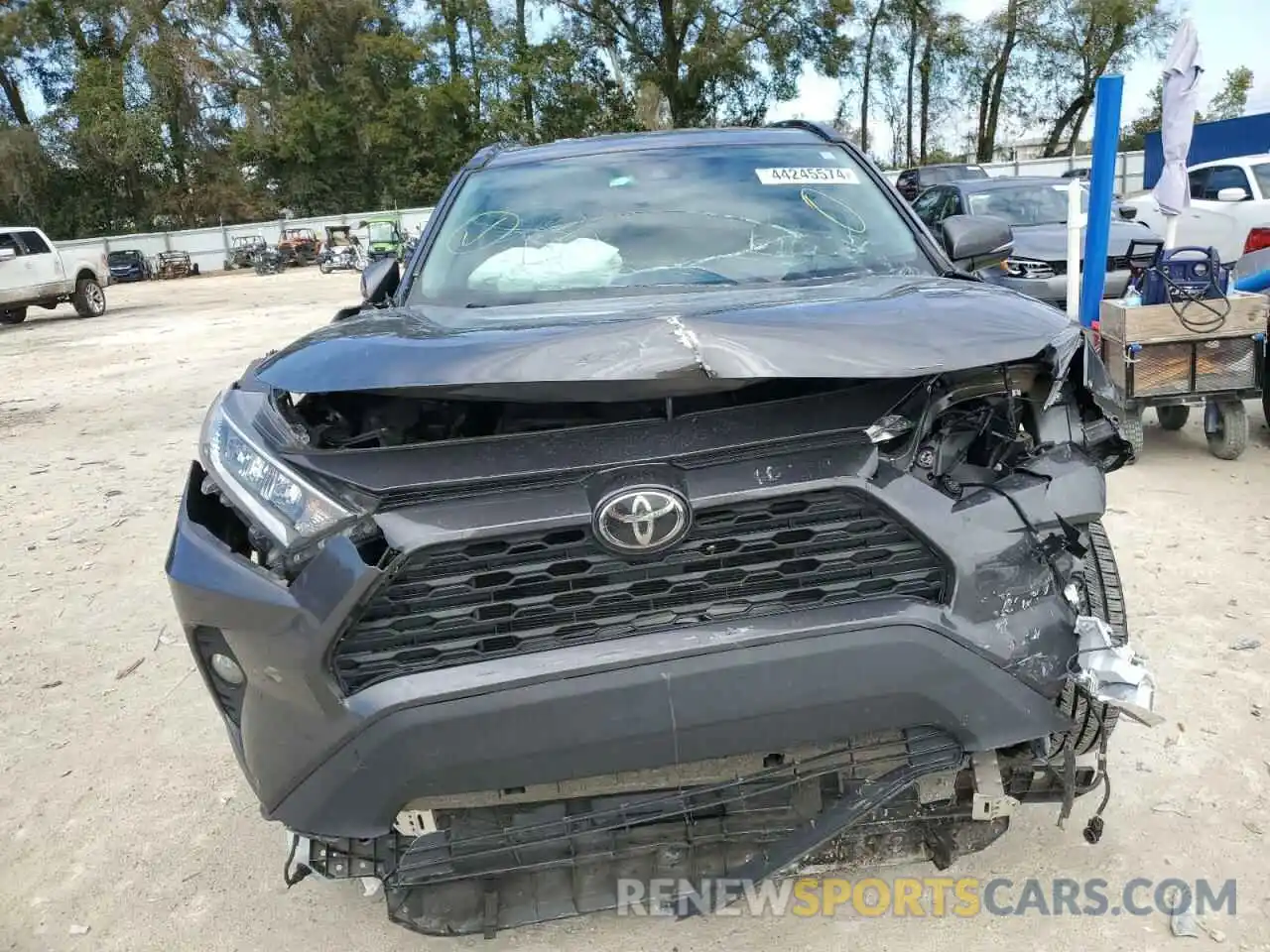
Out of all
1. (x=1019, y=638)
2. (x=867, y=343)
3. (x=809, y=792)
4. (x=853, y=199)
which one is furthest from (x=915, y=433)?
(x=853, y=199)

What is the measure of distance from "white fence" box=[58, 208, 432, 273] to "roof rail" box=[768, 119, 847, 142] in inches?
1375

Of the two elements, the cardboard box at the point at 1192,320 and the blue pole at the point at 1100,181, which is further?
the blue pole at the point at 1100,181

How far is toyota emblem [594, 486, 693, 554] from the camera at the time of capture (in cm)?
176

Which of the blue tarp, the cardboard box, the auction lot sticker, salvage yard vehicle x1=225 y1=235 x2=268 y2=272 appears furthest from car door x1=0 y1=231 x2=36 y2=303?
the blue tarp

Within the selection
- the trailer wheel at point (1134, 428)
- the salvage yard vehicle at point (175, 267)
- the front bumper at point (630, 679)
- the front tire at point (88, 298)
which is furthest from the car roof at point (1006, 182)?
the salvage yard vehicle at point (175, 267)

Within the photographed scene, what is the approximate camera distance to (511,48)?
139 ft

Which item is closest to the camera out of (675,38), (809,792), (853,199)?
(809,792)

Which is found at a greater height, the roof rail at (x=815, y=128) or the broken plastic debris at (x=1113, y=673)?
the roof rail at (x=815, y=128)

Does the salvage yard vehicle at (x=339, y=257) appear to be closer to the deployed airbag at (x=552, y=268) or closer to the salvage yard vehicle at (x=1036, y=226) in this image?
the salvage yard vehicle at (x=1036, y=226)

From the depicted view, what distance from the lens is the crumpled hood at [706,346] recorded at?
1.77 meters

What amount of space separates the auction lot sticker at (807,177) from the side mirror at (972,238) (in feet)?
1.19

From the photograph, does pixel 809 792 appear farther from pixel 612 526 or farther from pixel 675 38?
pixel 675 38

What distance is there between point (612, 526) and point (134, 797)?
7.04 ft

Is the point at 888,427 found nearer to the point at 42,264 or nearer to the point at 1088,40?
the point at 42,264
